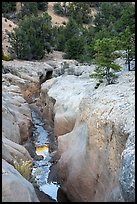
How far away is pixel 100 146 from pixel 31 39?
3459cm

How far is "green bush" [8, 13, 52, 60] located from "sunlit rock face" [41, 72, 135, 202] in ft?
90.3

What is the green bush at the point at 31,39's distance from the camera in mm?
48031

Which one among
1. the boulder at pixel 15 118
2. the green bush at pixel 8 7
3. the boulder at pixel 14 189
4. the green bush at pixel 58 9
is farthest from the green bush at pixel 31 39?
the boulder at pixel 14 189

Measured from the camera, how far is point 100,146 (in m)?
15.8

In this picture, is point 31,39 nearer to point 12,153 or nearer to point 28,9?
point 28,9

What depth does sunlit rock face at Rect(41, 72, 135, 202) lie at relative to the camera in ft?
44.8

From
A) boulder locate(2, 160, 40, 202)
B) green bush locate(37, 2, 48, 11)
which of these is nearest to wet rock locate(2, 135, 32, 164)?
boulder locate(2, 160, 40, 202)

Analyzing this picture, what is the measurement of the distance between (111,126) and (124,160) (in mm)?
3341

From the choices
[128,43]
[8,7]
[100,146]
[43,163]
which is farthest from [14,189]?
[8,7]

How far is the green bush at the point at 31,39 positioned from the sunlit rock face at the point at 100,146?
27531mm

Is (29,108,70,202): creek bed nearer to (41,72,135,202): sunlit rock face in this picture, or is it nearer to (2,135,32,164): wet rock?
(41,72,135,202): sunlit rock face

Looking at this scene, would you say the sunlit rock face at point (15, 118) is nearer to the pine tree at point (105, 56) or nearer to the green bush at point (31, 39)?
the pine tree at point (105, 56)

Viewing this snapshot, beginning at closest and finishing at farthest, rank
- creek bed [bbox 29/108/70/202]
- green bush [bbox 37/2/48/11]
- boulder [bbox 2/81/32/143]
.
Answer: creek bed [bbox 29/108/70/202], boulder [bbox 2/81/32/143], green bush [bbox 37/2/48/11]

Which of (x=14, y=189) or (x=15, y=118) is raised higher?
(x=15, y=118)
